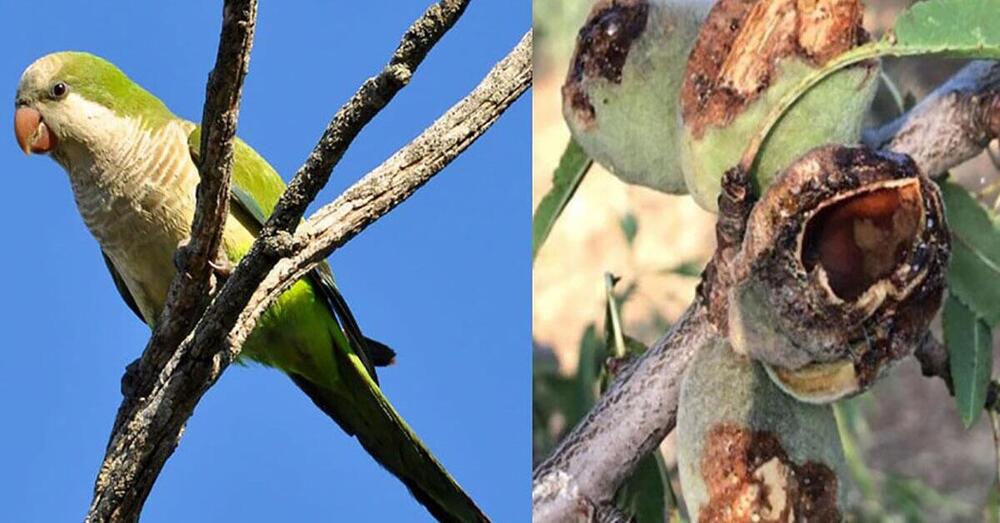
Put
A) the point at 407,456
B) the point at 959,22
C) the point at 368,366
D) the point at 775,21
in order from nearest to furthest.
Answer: the point at 959,22
the point at 775,21
the point at 407,456
the point at 368,366

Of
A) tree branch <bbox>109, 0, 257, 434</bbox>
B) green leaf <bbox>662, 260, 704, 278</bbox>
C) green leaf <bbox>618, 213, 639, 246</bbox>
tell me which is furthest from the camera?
green leaf <bbox>618, 213, 639, 246</bbox>

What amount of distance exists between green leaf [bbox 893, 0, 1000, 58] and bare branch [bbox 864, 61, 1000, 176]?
4cm

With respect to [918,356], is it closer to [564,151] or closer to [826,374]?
[826,374]

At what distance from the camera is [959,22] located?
5.78 ft

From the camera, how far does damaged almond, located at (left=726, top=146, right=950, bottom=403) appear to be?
180 cm

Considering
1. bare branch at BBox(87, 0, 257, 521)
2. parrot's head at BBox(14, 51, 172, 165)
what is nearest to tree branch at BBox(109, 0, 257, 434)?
bare branch at BBox(87, 0, 257, 521)

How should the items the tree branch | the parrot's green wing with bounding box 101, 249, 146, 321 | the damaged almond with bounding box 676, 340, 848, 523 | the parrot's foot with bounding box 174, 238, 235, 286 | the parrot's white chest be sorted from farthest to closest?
1. the parrot's green wing with bounding box 101, 249, 146, 321
2. the parrot's white chest
3. the damaged almond with bounding box 676, 340, 848, 523
4. the parrot's foot with bounding box 174, 238, 235, 286
5. the tree branch

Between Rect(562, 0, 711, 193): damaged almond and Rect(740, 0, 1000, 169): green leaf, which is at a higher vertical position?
Rect(562, 0, 711, 193): damaged almond

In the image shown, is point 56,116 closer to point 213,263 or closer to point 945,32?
point 213,263

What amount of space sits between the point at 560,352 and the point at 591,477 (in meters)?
0.22

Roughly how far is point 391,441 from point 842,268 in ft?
→ 2.72

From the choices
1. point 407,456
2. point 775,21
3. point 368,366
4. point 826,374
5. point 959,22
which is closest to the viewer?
point 959,22

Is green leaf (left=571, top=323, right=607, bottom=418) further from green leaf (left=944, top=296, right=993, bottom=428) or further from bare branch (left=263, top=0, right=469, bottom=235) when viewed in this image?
bare branch (left=263, top=0, right=469, bottom=235)

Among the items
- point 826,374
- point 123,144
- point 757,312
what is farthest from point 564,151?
point 123,144
